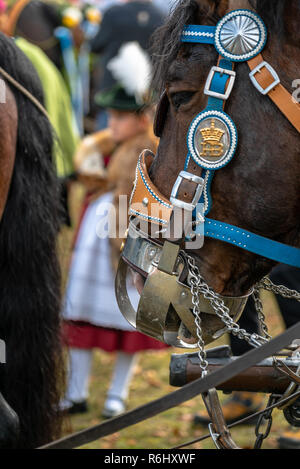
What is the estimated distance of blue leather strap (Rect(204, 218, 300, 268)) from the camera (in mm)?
1738

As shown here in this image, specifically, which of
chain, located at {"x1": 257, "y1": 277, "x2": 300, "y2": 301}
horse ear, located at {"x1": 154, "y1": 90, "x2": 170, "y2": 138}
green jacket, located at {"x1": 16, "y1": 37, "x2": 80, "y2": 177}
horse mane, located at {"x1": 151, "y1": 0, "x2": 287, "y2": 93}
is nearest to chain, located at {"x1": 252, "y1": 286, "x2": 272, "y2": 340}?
chain, located at {"x1": 257, "y1": 277, "x2": 300, "y2": 301}

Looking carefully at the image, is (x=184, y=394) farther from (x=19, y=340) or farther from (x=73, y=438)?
(x=19, y=340)

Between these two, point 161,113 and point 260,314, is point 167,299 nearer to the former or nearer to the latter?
point 260,314

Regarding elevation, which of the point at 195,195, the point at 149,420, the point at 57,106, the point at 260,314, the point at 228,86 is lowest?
the point at 149,420

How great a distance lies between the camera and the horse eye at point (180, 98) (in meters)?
1.76

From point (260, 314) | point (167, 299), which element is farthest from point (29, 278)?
point (260, 314)

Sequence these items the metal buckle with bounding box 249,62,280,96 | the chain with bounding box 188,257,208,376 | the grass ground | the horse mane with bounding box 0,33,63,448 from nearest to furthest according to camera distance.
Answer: the metal buckle with bounding box 249,62,280,96 < the chain with bounding box 188,257,208,376 < the horse mane with bounding box 0,33,63,448 < the grass ground

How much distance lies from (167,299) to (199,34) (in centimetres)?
68

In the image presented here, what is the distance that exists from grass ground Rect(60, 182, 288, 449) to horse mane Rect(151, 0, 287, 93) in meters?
1.08

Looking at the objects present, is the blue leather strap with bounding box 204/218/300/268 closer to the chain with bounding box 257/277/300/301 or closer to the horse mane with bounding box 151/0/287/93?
the chain with bounding box 257/277/300/301

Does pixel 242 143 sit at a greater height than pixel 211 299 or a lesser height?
greater

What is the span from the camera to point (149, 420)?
13.0ft

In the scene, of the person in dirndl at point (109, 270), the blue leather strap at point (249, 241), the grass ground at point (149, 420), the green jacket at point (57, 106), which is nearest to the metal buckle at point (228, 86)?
the blue leather strap at point (249, 241)

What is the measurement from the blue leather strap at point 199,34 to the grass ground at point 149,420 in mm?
1216
